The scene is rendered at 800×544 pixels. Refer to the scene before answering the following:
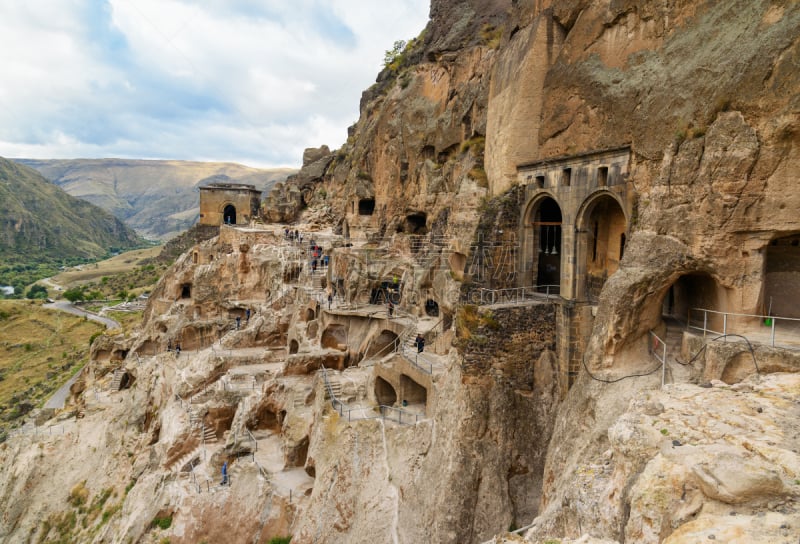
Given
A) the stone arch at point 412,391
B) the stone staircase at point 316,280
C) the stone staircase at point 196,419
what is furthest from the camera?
the stone staircase at point 316,280

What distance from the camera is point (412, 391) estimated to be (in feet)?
67.1

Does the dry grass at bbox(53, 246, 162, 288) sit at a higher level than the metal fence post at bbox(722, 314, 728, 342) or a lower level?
lower

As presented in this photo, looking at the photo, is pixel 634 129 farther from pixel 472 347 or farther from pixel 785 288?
pixel 472 347

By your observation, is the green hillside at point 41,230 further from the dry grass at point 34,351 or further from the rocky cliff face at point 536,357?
the rocky cliff face at point 536,357

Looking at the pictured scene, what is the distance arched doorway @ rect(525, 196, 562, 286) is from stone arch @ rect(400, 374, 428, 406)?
619 cm

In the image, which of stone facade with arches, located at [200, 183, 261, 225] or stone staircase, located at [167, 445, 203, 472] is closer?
stone staircase, located at [167, 445, 203, 472]

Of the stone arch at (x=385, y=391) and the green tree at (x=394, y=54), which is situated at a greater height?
the green tree at (x=394, y=54)

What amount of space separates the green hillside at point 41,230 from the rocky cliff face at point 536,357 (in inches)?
4712

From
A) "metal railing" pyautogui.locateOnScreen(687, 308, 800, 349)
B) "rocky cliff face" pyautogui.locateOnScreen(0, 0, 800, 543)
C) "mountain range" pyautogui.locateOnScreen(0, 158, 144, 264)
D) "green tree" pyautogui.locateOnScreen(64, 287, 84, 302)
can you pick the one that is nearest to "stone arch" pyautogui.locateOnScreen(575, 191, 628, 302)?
"rocky cliff face" pyautogui.locateOnScreen(0, 0, 800, 543)

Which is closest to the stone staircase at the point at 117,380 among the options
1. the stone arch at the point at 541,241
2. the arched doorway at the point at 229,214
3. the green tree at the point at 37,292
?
the arched doorway at the point at 229,214

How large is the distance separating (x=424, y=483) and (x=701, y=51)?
14.5m

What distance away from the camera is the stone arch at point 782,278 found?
12.6 m

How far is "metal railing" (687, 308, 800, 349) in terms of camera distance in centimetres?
1109

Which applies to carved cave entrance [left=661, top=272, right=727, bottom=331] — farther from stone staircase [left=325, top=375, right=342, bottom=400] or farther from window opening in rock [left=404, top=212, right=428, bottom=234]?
window opening in rock [left=404, top=212, right=428, bottom=234]
